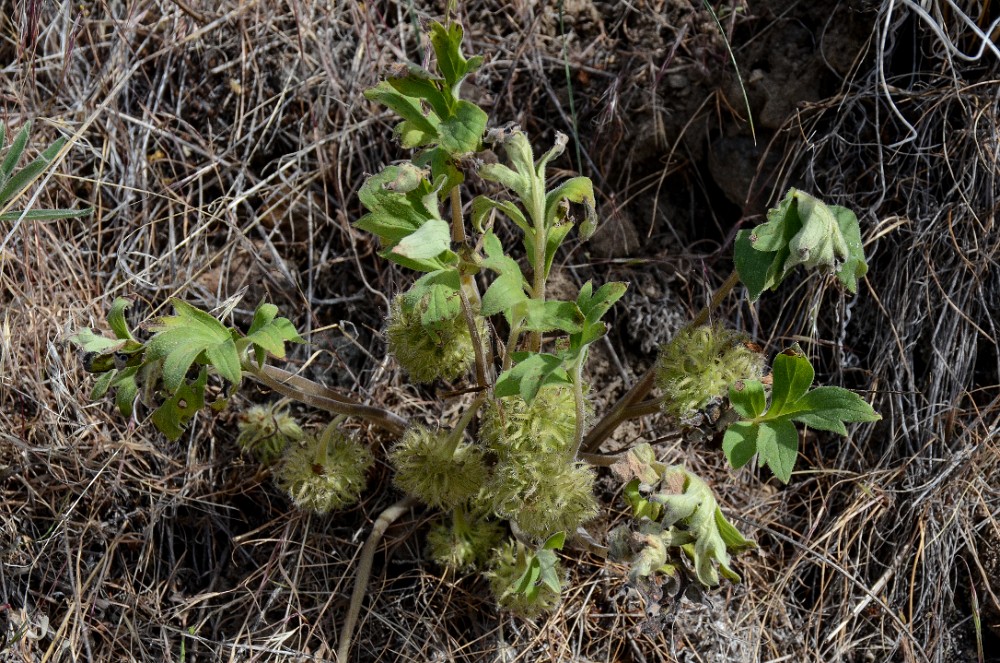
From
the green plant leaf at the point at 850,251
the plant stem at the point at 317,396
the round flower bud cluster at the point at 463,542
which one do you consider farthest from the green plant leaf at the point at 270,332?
the green plant leaf at the point at 850,251

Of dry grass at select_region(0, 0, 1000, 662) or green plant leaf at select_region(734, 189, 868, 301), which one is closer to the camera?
green plant leaf at select_region(734, 189, 868, 301)

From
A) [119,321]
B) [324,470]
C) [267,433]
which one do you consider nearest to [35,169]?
[119,321]

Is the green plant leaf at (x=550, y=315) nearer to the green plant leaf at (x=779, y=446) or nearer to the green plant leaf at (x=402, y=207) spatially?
the green plant leaf at (x=402, y=207)

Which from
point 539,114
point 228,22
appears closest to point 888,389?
point 539,114

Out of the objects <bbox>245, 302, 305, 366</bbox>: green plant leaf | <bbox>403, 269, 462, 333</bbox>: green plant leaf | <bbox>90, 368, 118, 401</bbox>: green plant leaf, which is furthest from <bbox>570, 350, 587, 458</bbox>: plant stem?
<bbox>90, 368, 118, 401</bbox>: green plant leaf

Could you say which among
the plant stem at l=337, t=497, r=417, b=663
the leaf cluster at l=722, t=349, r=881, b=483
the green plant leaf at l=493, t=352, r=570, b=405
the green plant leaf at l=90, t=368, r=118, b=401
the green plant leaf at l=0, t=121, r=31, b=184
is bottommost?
the plant stem at l=337, t=497, r=417, b=663

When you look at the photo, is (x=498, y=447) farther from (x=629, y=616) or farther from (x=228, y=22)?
(x=228, y=22)

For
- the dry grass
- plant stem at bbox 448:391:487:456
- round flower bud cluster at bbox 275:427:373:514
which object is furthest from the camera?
the dry grass

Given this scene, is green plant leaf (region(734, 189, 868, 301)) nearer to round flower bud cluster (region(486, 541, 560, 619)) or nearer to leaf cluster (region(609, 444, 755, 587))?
leaf cluster (region(609, 444, 755, 587))
